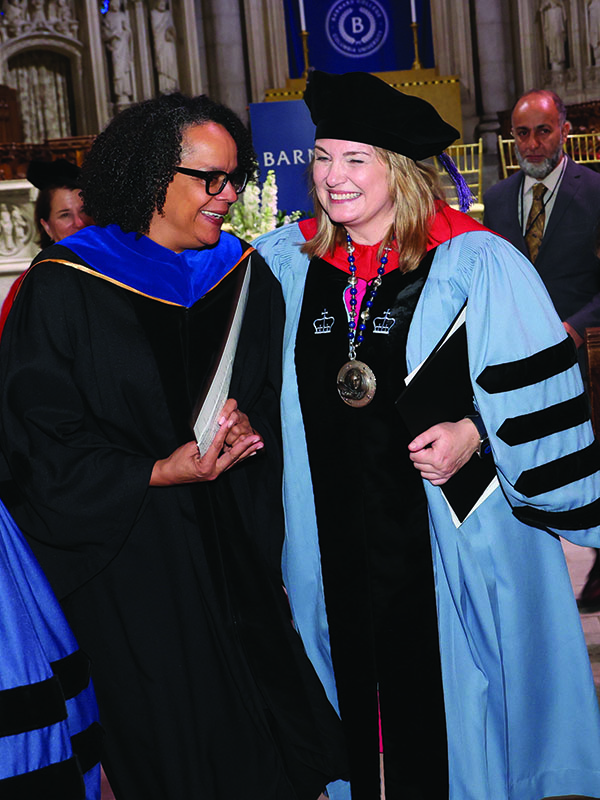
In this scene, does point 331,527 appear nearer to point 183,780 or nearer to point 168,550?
point 168,550

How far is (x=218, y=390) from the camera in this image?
2.04 meters

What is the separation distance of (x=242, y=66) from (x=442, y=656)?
1424 cm

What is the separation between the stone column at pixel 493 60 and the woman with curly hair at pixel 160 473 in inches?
542

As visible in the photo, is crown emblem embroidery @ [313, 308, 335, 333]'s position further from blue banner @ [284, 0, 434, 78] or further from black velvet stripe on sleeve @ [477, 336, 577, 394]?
blue banner @ [284, 0, 434, 78]

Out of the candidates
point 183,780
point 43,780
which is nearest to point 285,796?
point 183,780

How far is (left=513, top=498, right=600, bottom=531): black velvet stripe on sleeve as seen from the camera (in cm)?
224

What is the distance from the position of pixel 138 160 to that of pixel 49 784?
140 centimetres

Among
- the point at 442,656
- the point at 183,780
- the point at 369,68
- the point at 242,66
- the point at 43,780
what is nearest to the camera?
the point at 43,780

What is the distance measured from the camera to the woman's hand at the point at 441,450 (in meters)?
2.12

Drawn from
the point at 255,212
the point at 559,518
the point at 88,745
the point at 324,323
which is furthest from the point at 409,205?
the point at 255,212

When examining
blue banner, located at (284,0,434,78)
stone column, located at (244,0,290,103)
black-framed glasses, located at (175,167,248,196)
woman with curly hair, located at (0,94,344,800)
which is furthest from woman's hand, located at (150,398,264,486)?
blue banner, located at (284,0,434,78)

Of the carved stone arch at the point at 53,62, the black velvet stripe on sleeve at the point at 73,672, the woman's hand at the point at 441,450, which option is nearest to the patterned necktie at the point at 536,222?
the woman's hand at the point at 441,450

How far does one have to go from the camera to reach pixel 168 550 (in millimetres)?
2203

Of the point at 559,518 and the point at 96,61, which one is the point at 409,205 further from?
the point at 96,61
